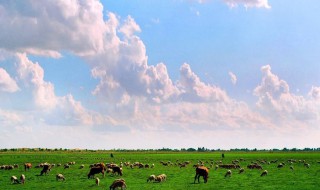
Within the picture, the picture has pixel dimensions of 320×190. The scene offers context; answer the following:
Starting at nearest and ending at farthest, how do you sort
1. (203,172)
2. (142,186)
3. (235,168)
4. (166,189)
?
(166,189), (142,186), (203,172), (235,168)

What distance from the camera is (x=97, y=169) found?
4581 cm

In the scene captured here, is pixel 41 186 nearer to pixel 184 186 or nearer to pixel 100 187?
pixel 100 187

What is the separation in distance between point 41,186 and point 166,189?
12.8m

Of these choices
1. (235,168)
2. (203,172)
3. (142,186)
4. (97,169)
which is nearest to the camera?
(142,186)

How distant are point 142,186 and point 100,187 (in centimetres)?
404

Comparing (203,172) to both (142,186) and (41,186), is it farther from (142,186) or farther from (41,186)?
(41,186)

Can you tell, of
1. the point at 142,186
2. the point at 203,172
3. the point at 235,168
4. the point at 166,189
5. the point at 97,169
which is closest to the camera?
the point at 166,189

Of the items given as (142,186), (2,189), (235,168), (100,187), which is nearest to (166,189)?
(142,186)

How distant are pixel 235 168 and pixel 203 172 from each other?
71.5ft

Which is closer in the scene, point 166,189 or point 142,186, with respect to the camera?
point 166,189

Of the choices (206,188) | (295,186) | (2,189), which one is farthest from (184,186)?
(2,189)

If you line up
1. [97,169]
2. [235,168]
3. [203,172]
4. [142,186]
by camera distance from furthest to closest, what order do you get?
[235,168]
[97,169]
[203,172]
[142,186]

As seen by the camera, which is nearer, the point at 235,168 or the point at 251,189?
the point at 251,189

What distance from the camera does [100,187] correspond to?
3650 centimetres
